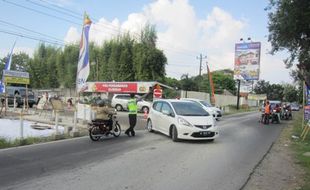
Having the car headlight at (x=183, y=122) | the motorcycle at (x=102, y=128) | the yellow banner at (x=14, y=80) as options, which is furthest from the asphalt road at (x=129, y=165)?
the yellow banner at (x=14, y=80)

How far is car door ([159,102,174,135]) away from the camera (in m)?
15.8

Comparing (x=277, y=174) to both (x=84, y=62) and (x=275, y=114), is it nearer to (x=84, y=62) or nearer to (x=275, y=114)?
(x=84, y=62)

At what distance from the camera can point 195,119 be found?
1492 centimetres

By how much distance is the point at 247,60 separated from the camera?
176ft

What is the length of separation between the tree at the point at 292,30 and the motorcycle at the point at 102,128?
10.6 m

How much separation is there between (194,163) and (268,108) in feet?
65.5

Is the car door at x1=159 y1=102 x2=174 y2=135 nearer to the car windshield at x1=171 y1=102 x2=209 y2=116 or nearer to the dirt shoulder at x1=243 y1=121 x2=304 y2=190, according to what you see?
the car windshield at x1=171 y1=102 x2=209 y2=116

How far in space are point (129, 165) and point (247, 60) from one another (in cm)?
4641

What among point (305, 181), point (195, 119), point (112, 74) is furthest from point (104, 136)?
point (112, 74)

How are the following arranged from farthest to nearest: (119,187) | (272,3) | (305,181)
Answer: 1. (272,3)
2. (305,181)
3. (119,187)

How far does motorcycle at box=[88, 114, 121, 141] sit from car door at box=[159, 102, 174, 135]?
2.06 metres

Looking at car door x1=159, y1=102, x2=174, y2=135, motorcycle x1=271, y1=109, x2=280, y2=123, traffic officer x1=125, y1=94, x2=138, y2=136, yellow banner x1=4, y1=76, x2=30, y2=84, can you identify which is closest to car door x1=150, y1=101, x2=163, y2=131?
car door x1=159, y1=102, x2=174, y2=135

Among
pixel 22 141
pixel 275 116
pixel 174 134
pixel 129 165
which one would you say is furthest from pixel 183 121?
pixel 275 116

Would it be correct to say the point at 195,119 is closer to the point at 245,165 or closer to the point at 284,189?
the point at 245,165
